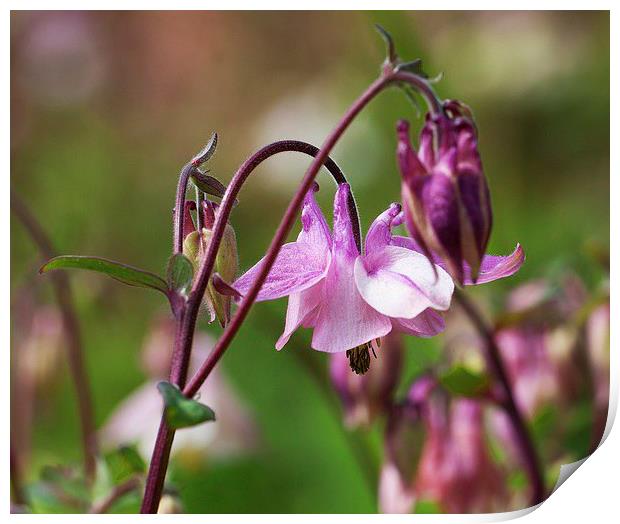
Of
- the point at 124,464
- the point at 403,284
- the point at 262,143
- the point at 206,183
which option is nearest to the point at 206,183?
the point at 206,183

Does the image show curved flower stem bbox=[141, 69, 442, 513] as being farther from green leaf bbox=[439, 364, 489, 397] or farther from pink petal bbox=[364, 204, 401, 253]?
green leaf bbox=[439, 364, 489, 397]

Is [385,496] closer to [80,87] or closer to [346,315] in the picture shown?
[346,315]

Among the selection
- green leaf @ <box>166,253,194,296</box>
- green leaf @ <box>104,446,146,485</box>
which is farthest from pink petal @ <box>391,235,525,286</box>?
green leaf @ <box>104,446,146,485</box>

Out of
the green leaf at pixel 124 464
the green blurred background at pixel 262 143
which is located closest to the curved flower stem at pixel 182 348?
the green leaf at pixel 124 464

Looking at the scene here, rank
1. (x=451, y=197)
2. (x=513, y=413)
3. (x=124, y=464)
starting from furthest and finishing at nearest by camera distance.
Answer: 1. (x=513, y=413)
2. (x=124, y=464)
3. (x=451, y=197)

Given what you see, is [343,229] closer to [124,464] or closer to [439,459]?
[124,464]
